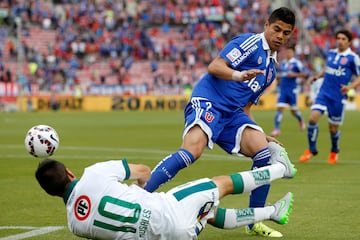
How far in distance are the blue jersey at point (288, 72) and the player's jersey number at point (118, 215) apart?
19.1 metres

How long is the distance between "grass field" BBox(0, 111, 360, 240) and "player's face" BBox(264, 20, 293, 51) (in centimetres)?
206

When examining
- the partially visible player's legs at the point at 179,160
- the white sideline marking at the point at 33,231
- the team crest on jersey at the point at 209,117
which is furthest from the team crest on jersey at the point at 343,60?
the white sideline marking at the point at 33,231

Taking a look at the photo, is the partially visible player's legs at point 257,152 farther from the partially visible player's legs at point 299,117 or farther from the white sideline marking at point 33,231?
the partially visible player's legs at point 299,117

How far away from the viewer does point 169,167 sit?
8.15 m

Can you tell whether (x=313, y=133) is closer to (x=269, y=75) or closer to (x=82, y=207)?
(x=269, y=75)

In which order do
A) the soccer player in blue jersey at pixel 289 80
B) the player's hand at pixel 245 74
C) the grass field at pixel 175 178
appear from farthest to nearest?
the soccer player in blue jersey at pixel 289 80 → the grass field at pixel 175 178 → the player's hand at pixel 245 74

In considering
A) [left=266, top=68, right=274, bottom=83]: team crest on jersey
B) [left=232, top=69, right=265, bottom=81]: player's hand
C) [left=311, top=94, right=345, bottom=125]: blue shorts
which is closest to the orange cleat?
[left=311, top=94, right=345, bottom=125]: blue shorts

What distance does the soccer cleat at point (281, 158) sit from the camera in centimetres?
752

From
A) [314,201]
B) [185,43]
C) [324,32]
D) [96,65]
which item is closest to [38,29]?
[96,65]

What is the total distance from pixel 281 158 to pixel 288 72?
58.8 ft

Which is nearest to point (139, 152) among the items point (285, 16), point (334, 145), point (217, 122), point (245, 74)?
point (334, 145)

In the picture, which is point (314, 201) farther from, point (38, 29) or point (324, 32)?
point (324, 32)

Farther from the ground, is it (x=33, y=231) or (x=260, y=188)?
(x=260, y=188)

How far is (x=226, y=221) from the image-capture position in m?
7.40
